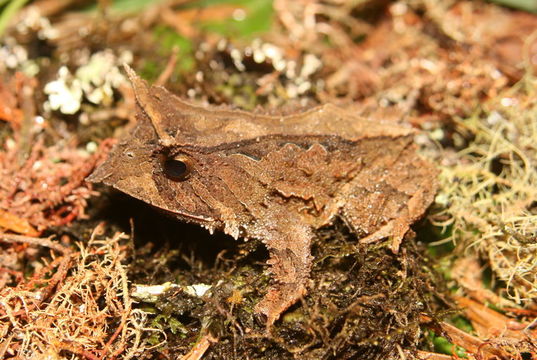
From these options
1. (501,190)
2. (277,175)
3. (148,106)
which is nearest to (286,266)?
(277,175)

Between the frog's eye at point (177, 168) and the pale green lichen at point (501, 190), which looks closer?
the frog's eye at point (177, 168)

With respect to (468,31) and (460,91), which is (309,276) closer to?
(460,91)

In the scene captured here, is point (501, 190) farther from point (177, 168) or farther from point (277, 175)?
point (177, 168)

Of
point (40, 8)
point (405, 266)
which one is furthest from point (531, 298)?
point (40, 8)

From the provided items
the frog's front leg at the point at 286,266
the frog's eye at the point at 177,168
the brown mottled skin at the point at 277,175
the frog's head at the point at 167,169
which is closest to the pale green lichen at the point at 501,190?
the brown mottled skin at the point at 277,175

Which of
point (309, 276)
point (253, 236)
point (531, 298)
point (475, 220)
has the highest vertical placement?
point (253, 236)

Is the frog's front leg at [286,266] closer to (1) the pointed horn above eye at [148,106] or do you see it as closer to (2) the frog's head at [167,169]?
(2) the frog's head at [167,169]
